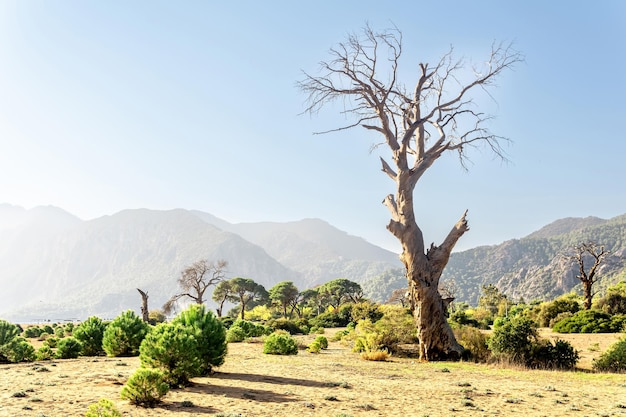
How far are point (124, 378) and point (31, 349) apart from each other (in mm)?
7389

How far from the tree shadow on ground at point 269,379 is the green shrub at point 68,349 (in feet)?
26.9

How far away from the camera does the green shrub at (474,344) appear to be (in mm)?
20134

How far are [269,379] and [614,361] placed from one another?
39.5 ft

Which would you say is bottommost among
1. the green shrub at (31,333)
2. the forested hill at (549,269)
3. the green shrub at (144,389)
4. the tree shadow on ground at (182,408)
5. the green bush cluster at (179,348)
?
the green shrub at (31,333)

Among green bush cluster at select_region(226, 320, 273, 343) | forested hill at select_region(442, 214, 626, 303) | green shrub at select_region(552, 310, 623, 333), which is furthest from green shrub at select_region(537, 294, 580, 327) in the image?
forested hill at select_region(442, 214, 626, 303)

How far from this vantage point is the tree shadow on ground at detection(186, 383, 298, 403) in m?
10.7

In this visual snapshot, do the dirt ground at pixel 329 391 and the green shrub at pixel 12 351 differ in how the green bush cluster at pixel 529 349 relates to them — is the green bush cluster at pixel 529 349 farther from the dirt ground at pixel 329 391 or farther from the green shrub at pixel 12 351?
the green shrub at pixel 12 351

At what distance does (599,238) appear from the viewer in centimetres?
16362

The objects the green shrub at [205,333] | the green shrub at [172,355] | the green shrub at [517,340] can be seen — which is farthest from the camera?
the green shrub at [517,340]

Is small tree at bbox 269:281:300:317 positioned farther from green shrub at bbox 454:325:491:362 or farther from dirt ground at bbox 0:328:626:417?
dirt ground at bbox 0:328:626:417

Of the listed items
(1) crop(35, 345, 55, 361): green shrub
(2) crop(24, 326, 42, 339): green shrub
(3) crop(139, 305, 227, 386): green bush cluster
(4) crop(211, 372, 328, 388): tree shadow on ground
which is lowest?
(2) crop(24, 326, 42, 339): green shrub

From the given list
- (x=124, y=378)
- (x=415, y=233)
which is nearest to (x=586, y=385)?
(x=415, y=233)

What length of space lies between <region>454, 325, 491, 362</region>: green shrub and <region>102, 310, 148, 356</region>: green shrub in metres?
13.6

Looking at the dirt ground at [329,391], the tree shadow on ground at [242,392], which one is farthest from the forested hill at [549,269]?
the tree shadow on ground at [242,392]
